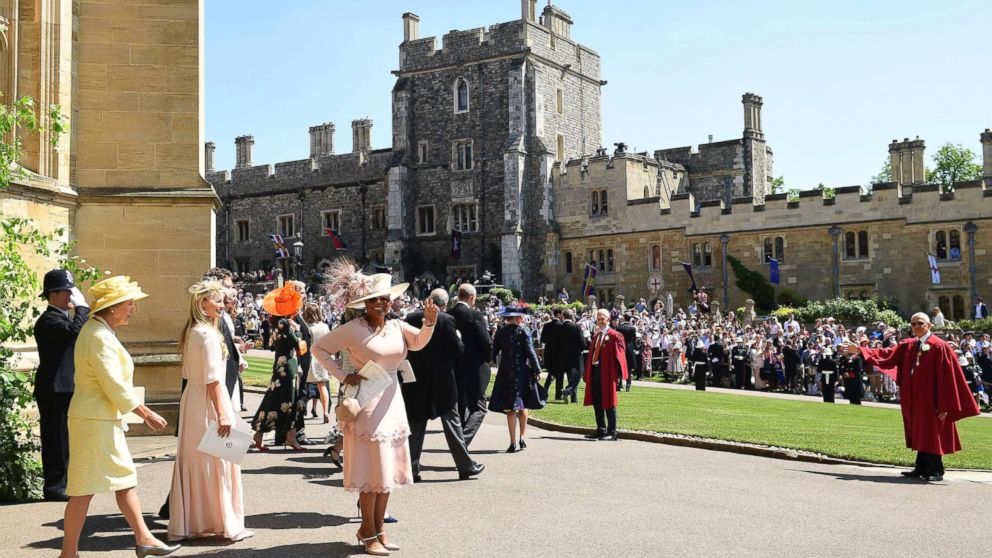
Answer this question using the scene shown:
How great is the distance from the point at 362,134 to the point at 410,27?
8073mm

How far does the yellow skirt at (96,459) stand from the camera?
5676 mm

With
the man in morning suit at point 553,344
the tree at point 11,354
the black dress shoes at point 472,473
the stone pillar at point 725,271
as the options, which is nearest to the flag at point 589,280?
the stone pillar at point 725,271

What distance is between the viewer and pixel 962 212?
33.8 metres

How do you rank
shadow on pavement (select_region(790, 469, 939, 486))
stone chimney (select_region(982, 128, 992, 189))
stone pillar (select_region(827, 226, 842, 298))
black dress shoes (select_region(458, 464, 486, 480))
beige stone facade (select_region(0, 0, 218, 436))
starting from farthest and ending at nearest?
1. stone chimney (select_region(982, 128, 992, 189))
2. stone pillar (select_region(827, 226, 842, 298))
3. beige stone facade (select_region(0, 0, 218, 436))
4. shadow on pavement (select_region(790, 469, 939, 486))
5. black dress shoes (select_region(458, 464, 486, 480))

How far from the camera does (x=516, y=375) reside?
1127 cm

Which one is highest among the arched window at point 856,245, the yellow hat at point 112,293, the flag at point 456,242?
the flag at point 456,242

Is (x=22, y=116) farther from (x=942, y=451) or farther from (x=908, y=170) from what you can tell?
(x=908, y=170)

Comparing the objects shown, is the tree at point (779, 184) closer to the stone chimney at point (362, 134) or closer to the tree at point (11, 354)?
the stone chimney at point (362, 134)

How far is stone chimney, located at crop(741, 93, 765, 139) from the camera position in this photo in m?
46.2

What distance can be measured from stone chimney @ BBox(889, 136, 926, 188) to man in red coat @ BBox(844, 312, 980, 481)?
3590 cm

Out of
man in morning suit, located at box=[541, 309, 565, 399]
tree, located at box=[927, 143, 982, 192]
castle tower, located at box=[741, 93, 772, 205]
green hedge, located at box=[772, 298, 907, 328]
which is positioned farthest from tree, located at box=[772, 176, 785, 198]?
man in morning suit, located at box=[541, 309, 565, 399]

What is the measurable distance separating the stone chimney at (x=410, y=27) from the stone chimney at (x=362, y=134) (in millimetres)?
7230

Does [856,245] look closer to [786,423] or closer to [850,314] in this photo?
[850,314]

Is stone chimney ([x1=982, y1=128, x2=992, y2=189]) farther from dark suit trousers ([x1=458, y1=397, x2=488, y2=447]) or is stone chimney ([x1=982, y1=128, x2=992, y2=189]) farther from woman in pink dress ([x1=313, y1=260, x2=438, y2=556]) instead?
woman in pink dress ([x1=313, y1=260, x2=438, y2=556])
